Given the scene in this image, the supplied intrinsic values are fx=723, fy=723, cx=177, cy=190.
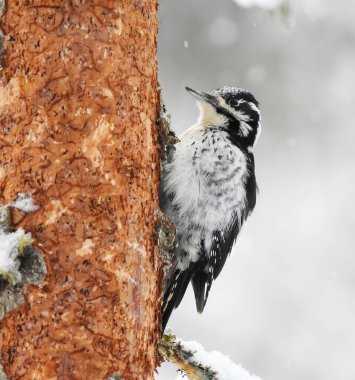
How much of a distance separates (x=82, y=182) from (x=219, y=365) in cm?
112

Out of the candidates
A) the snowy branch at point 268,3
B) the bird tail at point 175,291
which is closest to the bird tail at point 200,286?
the bird tail at point 175,291

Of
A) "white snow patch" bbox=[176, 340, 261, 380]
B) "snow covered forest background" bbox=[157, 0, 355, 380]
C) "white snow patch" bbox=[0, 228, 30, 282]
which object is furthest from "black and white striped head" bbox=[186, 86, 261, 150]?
"snow covered forest background" bbox=[157, 0, 355, 380]

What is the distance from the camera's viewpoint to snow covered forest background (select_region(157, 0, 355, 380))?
22.1ft

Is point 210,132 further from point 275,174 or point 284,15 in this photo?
point 275,174

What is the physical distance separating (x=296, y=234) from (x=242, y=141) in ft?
12.1

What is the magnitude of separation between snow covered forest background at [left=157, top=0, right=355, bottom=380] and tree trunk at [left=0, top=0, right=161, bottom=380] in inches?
172

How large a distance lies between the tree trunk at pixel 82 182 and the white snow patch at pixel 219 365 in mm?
568

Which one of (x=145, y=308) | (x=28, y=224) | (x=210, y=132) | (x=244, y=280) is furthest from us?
(x=244, y=280)

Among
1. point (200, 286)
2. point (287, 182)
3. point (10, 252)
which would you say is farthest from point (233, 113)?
point (287, 182)

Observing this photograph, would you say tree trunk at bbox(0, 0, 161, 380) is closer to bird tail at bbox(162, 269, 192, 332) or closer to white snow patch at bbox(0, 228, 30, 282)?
white snow patch at bbox(0, 228, 30, 282)

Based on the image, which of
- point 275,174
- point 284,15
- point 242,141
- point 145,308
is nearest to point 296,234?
point 275,174

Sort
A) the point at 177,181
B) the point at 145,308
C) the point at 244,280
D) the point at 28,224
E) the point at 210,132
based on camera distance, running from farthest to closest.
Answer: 1. the point at 244,280
2. the point at 210,132
3. the point at 177,181
4. the point at 145,308
5. the point at 28,224

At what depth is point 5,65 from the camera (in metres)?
2.25

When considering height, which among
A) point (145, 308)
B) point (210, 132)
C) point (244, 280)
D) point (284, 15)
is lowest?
point (145, 308)
